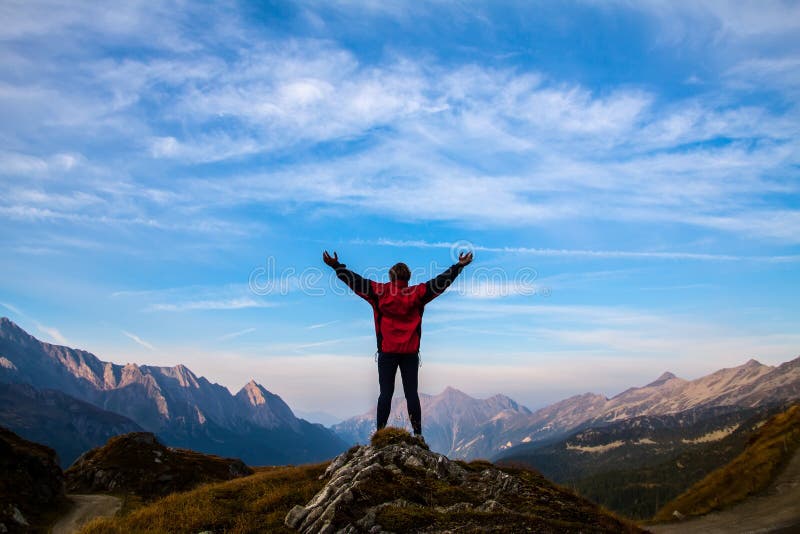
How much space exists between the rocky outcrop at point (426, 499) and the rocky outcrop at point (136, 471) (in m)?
28.0

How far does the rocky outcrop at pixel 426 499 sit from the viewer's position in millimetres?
9945

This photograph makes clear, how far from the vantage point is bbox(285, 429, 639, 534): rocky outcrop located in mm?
9945

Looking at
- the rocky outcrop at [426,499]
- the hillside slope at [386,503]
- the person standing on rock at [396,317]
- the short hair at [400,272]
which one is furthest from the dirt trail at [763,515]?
the short hair at [400,272]

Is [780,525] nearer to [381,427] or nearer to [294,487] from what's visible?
[381,427]

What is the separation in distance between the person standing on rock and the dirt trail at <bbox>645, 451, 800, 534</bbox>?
16897 mm

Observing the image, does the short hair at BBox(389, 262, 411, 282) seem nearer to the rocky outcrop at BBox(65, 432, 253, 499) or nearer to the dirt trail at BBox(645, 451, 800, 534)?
the dirt trail at BBox(645, 451, 800, 534)

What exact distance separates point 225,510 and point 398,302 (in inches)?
250

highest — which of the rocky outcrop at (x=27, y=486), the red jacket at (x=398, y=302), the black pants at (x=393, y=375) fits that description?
the red jacket at (x=398, y=302)

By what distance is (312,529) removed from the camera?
10234 mm

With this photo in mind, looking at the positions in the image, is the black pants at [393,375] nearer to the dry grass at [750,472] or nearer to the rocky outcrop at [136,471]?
the dry grass at [750,472]

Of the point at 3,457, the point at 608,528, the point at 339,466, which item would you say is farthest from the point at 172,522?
the point at 3,457

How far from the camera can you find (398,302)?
45.6 feet

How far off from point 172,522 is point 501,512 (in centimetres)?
684

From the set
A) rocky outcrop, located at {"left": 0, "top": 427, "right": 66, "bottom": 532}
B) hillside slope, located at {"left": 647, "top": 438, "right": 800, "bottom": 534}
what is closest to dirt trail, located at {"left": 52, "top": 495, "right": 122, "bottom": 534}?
rocky outcrop, located at {"left": 0, "top": 427, "right": 66, "bottom": 532}
